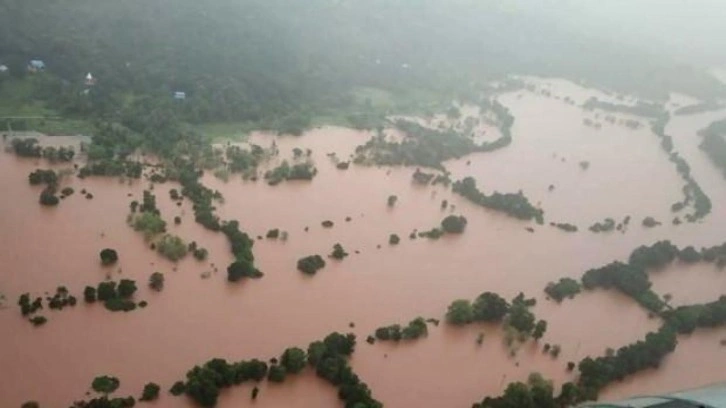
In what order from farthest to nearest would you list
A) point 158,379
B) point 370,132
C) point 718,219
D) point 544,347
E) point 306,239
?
point 370,132, point 718,219, point 306,239, point 544,347, point 158,379

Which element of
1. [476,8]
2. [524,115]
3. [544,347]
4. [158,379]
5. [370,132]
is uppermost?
[476,8]

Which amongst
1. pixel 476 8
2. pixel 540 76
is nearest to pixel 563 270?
pixel 540 76

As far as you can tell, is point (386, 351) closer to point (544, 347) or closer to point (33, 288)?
point (544, 347)

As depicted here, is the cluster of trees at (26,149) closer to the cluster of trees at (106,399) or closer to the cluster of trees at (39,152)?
the cluster of trees at (39,152)

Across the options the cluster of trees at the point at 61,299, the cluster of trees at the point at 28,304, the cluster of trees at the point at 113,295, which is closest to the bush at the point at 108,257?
the cluster of trees at the point at 113,295

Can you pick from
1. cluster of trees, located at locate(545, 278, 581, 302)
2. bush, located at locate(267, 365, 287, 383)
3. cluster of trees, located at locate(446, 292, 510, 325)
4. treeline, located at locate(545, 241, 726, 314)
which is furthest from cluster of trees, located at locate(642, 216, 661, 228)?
bush, located at locate(267, 365, 287, 383)

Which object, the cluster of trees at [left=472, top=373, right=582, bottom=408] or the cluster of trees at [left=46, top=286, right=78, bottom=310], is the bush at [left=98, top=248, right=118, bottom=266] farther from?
the cluster of trees at [left=472, top=373, right=582, bottom=408]

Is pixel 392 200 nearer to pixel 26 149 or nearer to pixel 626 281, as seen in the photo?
pixel 626 281
